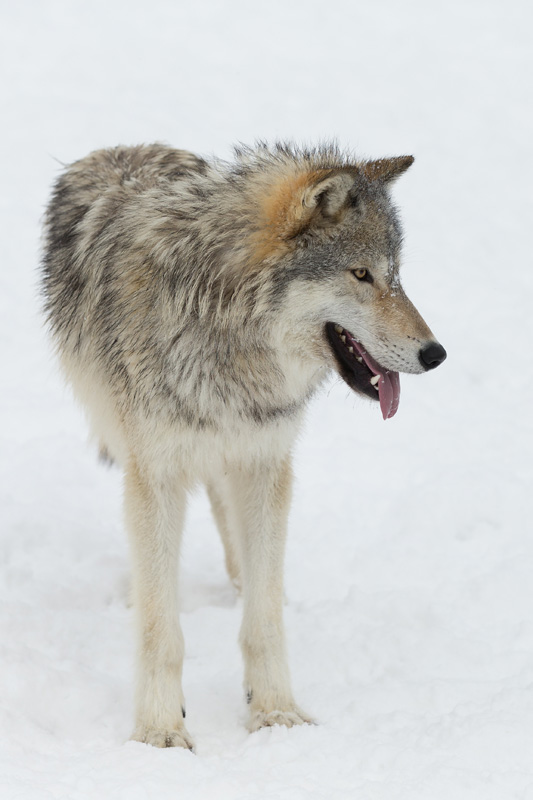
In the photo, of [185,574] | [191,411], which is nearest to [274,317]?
[191,411]

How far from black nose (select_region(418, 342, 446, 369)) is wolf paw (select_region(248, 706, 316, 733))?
1.51m

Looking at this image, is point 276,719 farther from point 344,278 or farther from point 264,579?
point 344,278

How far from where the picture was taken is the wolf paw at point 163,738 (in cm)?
357

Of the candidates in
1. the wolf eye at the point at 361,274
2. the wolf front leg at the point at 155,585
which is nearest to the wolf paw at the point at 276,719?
the wolf front leg at the point at 155,585

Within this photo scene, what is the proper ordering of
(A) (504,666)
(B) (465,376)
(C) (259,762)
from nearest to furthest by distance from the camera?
(C) (259,762), (A) (504,666), (B) (465,376)

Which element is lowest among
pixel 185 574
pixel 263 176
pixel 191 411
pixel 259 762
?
pixel 185 574

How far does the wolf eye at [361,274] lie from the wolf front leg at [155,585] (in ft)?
3.56

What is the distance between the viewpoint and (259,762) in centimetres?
344

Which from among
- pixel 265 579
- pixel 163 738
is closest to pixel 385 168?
pixel 265 579

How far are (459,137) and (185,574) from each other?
20.2 feet

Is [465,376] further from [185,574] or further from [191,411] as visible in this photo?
[191,411]

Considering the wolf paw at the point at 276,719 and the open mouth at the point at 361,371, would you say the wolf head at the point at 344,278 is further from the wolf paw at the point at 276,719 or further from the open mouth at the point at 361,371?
the wolf paw at the point at 276,719

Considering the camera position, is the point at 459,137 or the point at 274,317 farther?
the point at 459,137

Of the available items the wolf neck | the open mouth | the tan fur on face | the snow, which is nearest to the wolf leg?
the snow
